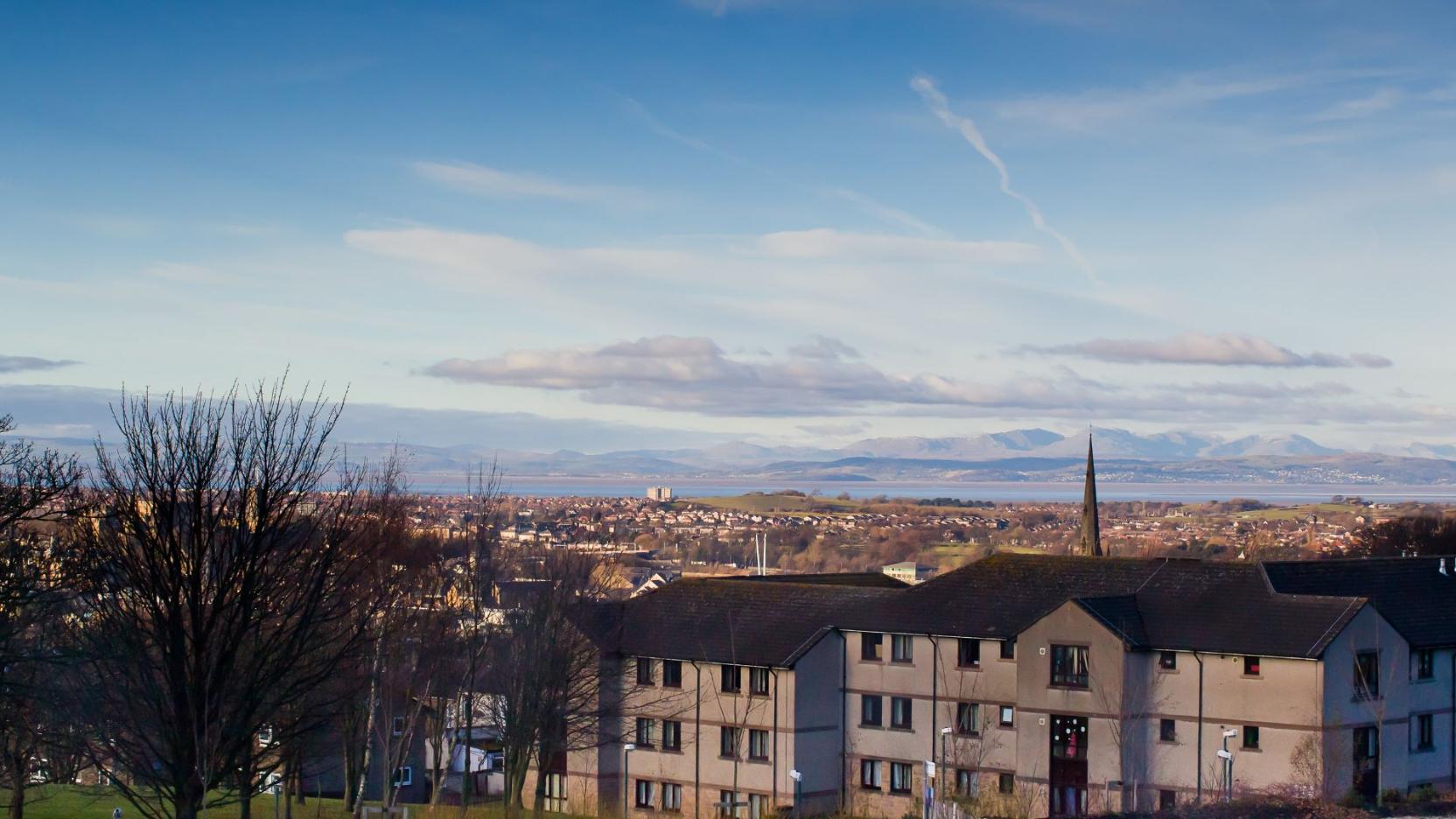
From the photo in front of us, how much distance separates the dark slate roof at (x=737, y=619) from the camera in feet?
194

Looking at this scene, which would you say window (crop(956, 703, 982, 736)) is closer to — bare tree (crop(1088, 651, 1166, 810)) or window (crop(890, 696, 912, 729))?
window (crop(890, 696, 912, 729))

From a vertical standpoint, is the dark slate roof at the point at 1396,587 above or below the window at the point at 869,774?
above

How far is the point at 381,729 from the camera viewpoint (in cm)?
5016

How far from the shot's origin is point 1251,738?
2025 inches

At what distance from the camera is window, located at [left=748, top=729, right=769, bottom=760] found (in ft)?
191

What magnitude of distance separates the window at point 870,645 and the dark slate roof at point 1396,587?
555 inches

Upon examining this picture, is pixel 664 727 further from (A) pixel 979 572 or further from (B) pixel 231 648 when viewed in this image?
(B) pixel 231 648

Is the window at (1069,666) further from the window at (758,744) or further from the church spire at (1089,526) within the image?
the church spire at (1089,526)

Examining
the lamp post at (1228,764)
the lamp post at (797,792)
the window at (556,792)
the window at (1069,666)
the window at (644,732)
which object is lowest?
the window at (556,792)

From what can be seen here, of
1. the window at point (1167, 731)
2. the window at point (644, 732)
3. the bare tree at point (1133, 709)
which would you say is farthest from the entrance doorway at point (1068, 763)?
the window at point (644, 732)

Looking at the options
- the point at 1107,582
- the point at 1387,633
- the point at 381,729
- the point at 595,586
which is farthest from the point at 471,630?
the point at 1387,633

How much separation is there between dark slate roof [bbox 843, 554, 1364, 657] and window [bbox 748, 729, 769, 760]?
17.2ft

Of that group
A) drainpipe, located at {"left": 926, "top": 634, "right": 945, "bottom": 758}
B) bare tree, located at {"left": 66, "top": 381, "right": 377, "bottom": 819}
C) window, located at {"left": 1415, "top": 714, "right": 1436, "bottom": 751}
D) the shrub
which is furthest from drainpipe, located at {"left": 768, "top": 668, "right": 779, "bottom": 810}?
bare tree, located at {"left": 66, "top": 381, "right": 377, "bottom": 819}

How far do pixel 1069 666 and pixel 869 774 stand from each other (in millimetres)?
9179
